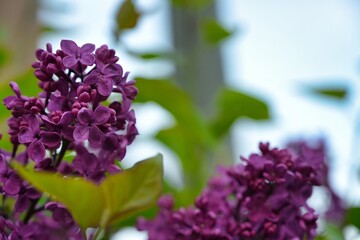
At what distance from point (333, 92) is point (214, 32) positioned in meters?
0.15

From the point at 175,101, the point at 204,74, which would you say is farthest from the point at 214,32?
the point at 204,74

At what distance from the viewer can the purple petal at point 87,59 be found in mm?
344

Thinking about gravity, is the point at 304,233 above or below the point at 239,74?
above

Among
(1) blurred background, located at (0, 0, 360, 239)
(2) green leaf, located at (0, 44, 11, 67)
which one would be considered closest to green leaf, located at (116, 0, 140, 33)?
(1) blurred background, located at (0, 0, 360, 239)

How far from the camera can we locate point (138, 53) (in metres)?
0.66

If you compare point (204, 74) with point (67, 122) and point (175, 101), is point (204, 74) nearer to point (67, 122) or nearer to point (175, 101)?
point (175, 101)

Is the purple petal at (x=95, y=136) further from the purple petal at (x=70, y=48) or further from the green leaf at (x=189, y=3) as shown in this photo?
the green leaf at (x=189, y=3)

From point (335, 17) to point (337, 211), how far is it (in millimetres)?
937

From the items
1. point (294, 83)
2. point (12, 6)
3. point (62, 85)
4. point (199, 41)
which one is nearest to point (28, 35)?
point (12, 6)

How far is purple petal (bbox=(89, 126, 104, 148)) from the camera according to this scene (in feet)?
1.07

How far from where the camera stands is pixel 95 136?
33 cm

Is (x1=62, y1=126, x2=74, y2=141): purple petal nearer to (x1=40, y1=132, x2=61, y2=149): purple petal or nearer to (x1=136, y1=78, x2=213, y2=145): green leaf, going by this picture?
(x1=40, y1=132, x2=61, y2=149): purple petal

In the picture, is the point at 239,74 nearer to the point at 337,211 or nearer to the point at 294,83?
the point at 294,83

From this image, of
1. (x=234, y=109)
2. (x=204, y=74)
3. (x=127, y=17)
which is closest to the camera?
(x=127, y=17)
